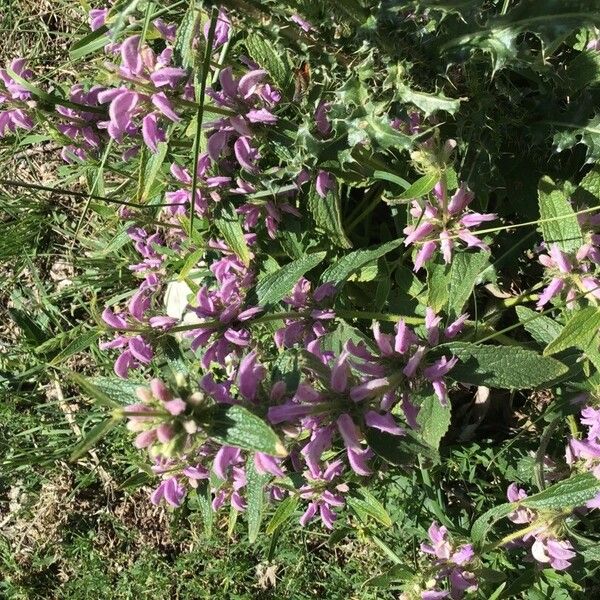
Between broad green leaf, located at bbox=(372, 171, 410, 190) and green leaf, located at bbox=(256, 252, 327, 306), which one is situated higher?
broad green leaf, located at bbox=(372, 171, 410, 190)

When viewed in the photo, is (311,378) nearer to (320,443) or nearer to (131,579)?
(320,443)

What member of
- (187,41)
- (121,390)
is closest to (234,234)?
(187,41)

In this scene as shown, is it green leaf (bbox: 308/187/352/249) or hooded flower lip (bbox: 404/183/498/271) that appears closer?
hooded flower lip (bbox: 404/183/498/271)

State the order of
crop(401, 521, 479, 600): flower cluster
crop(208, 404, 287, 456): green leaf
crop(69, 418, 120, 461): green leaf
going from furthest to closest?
crop(401, 521, 479, 600): flower cluster < crop(208, 404, 287, 456): green leaf < crop(69, 418, 120, 461): green leaf

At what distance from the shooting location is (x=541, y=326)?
189 cm

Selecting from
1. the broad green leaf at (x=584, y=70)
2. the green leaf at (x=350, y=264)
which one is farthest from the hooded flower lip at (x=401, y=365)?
the broad green leaf at (x=584, y=70)

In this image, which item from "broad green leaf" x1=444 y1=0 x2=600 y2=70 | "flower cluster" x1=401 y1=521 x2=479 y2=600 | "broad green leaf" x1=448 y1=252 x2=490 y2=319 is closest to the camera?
"broad green leaf" x1=444 y1=0 x2=600 y2=70

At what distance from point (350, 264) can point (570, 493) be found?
77 cm

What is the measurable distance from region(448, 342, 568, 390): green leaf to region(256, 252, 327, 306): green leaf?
1.41ft

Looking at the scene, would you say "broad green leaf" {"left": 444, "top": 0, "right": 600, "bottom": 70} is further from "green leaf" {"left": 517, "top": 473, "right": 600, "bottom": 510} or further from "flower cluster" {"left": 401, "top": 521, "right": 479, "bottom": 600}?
"flower cluster" {"left": 401, "top": 521, "right": 479, "bottom": 600}

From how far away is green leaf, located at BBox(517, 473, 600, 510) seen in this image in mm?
1647

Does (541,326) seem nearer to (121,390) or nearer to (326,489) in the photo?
(326,489)

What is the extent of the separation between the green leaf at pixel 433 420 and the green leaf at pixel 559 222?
481 mm

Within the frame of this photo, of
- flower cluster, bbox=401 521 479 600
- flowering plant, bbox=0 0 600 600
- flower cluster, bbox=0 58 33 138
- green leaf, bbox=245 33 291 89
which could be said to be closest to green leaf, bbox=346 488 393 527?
flowering plant, bbox=0 0 600 600
